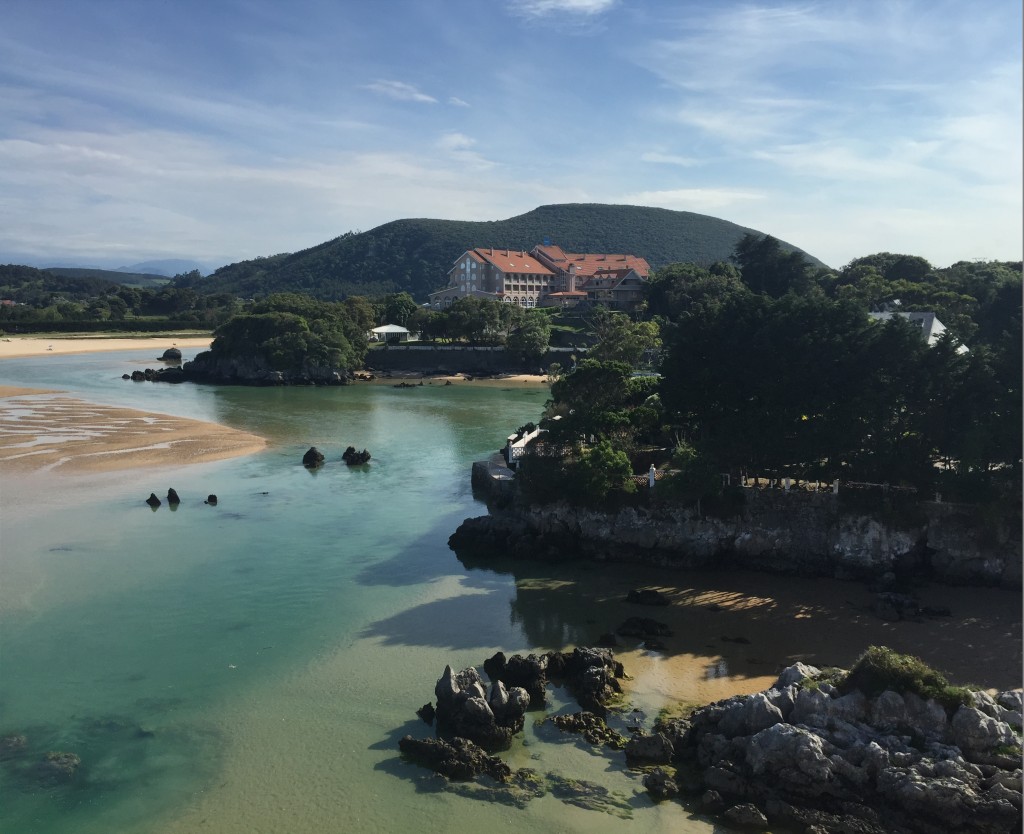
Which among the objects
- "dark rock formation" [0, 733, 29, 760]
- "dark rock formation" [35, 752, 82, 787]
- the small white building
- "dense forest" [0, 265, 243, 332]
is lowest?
"dark rock formation" [35, 752, 82, 787]

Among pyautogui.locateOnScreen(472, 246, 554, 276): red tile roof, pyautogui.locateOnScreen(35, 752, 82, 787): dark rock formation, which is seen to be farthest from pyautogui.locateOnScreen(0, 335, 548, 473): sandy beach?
pyautogui.locateOnScreen(472, 246, 554, 276): red tile roof

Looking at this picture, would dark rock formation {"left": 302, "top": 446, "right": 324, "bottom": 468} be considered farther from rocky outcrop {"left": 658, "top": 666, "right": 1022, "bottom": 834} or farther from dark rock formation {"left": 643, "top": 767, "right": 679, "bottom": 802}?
dark rock formation {"left": 643, "top": 767, "right": 679, "bottom": 802}

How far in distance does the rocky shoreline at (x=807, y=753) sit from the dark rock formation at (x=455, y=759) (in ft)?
0.07

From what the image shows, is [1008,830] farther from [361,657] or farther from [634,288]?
[634,288]

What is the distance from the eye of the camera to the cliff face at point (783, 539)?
74.5 feet

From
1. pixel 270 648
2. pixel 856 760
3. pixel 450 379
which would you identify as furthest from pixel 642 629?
pixel 450 379

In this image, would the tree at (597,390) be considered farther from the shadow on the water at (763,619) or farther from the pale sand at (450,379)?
the pale sand at (450,379)

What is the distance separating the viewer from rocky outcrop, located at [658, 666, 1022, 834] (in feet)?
42.4

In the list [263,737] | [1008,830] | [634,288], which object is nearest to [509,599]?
[263,737]

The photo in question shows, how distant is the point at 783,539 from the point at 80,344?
376 feet

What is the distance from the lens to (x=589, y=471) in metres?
25.6

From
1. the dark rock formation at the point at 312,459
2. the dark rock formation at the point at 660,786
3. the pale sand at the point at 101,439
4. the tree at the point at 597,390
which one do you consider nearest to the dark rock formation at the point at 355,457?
the dark rock formation at the point at 312,459

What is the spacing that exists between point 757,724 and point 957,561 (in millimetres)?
11495

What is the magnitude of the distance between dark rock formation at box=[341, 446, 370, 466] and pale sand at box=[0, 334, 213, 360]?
72.4 meters
